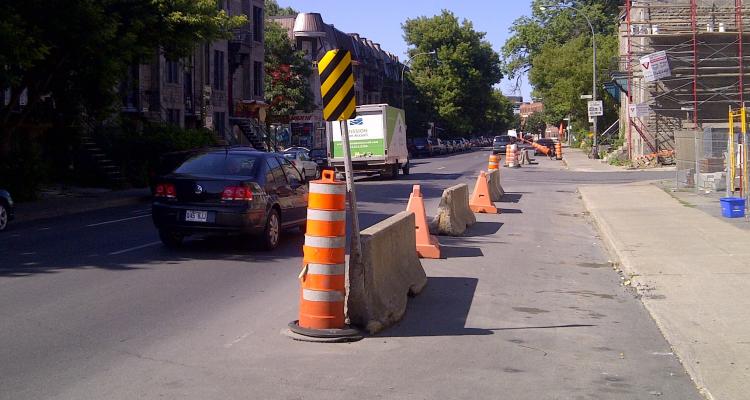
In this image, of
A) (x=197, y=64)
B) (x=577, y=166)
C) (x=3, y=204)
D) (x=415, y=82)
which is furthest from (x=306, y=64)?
(x=3, y=204)

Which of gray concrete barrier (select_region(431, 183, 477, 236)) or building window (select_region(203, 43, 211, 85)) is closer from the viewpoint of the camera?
gray concrete barrier (select_region(431, 183, 477, 236))

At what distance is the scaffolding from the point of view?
40469mm

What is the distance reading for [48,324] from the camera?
833 cm

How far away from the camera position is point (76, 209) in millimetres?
21969

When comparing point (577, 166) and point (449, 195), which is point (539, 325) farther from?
point (577, 166)

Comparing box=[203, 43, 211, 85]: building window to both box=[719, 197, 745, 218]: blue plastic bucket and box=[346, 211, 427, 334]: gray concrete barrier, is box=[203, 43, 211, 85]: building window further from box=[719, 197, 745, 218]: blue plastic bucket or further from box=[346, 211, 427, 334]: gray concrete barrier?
box=[346, 211, 427, 334]: gray concrete barrier

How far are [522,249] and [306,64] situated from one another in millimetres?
45926

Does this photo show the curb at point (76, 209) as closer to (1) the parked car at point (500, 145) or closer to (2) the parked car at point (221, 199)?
(2) the parked car at point (221, 199)

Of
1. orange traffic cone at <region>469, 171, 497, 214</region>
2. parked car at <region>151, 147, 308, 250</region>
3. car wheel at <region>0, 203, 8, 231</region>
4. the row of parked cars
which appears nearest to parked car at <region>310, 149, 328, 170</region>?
orange traffic cone at <region>469, 171, 497, 214</region>

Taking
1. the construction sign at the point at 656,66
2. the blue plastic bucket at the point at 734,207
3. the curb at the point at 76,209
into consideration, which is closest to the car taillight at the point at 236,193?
the curb at the point at 76,209

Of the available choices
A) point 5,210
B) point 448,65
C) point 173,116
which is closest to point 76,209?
point 5,210

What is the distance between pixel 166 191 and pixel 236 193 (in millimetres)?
1136

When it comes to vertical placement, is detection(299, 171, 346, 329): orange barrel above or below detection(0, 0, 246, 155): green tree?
below

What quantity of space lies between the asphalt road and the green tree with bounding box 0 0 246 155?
21.8ft
